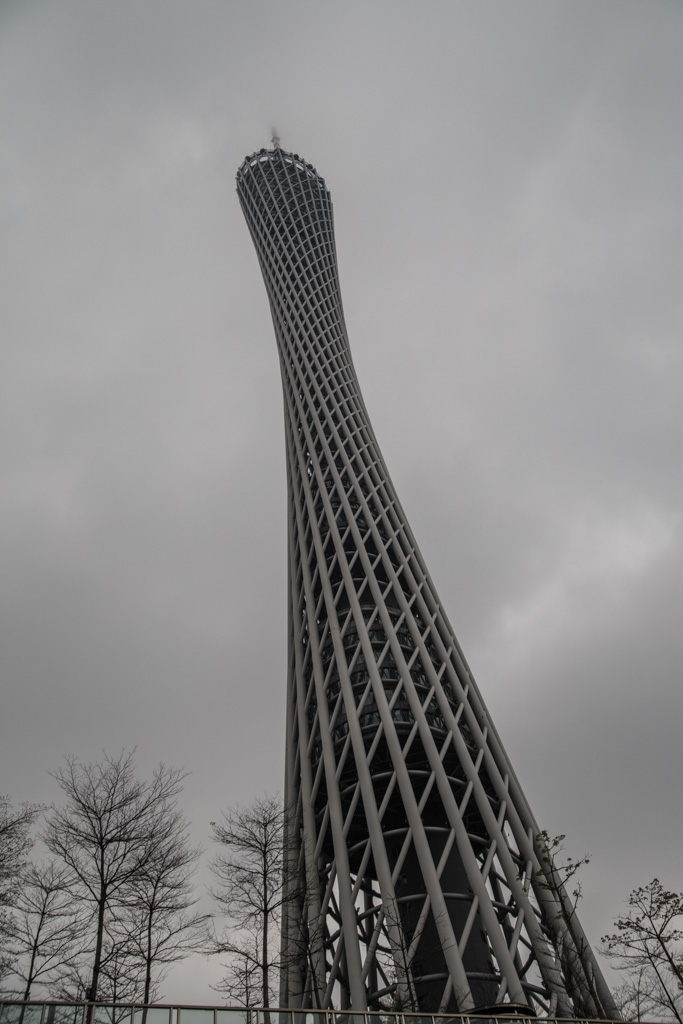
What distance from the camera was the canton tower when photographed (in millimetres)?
18531

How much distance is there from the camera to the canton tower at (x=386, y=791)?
1853cm

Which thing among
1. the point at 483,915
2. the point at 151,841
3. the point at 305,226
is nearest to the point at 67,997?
the point at 151,841

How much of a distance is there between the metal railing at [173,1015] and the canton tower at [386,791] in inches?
137

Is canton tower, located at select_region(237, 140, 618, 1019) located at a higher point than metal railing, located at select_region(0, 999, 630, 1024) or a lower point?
higher

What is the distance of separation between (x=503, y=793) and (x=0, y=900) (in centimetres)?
1475

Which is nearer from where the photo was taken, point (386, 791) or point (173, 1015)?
point (173, 1015)

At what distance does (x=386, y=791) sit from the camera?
2266cm

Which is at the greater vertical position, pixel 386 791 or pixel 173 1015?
pixel 386 791

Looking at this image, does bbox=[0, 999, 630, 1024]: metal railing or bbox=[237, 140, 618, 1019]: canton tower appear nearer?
bbox=[0, 999, 630, 1024]: metal railing

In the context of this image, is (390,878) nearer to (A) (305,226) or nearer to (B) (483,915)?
(B) (483,915)

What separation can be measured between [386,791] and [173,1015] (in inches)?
505

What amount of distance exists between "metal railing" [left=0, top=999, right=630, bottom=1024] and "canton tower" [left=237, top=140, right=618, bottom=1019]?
3.48 m

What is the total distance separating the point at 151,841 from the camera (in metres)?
15.7

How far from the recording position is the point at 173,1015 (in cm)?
1059
